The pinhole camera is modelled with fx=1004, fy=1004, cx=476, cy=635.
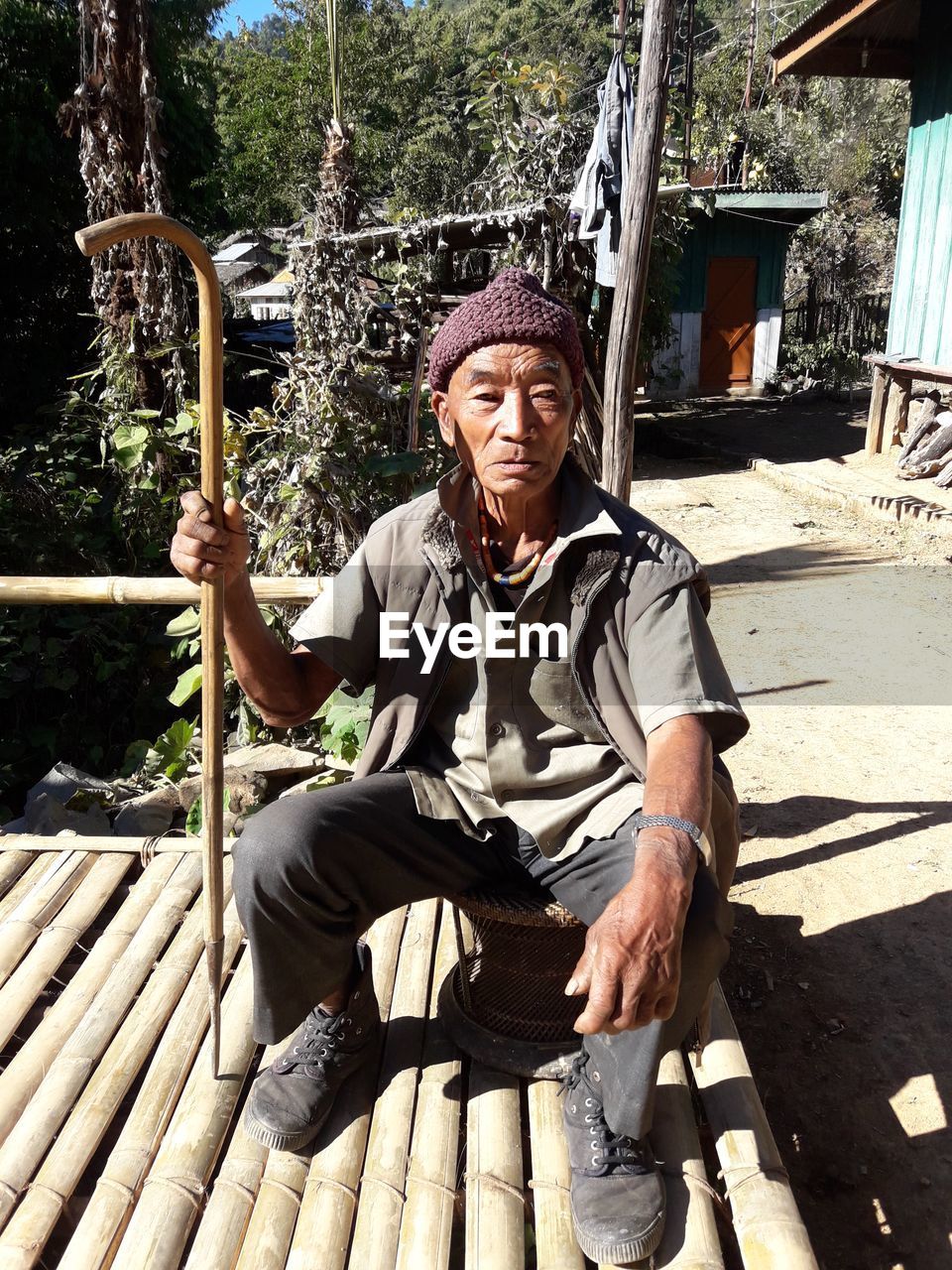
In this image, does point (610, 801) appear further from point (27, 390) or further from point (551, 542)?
point (27, 390)

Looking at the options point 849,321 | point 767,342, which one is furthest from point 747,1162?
point 849,321

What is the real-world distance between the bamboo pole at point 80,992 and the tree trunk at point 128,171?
3.97 m

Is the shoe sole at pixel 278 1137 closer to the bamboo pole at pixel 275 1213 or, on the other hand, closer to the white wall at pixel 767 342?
the bamboo pole at pixel 275 1213

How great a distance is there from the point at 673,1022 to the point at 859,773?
2.60 m

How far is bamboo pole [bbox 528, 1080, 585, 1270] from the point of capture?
1.59m

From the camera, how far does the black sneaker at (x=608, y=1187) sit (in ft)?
5.06

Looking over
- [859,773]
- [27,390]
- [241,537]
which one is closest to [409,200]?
[27,390]

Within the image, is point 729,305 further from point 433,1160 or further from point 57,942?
point 433,1160

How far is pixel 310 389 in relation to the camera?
452cm

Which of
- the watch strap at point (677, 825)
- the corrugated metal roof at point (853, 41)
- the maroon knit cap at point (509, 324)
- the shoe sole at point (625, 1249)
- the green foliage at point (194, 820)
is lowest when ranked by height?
the green foliage at point (194, 820)

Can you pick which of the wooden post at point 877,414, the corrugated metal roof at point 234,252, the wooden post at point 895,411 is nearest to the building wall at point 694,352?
the wooden post at point 877,414

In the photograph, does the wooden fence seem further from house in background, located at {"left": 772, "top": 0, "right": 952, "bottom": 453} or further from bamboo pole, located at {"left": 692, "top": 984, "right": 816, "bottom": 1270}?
bamboo pole, located at {"left": 692, "top": 984, "right": 816, "bottom": 1270}

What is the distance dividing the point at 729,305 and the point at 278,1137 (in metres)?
16.3

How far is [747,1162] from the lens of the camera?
1693 millimetres
